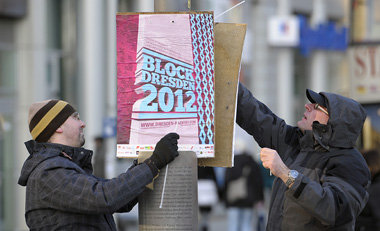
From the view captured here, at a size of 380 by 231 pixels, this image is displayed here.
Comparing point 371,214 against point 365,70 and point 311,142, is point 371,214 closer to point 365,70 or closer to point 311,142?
point 311,142

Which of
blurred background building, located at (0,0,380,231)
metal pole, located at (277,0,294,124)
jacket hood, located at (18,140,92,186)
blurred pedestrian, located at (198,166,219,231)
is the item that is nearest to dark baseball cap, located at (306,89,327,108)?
jacket hood, located at (18,140,92,186)

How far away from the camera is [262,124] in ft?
14.7

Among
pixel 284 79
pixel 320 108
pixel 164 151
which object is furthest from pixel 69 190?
pixel 284 79

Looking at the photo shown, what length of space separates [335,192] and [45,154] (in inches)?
59.8

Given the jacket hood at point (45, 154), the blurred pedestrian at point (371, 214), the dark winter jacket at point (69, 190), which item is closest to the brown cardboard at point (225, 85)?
the dark winter jacket at point (69, 190)

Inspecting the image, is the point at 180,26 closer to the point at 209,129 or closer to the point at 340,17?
the point at 209,129

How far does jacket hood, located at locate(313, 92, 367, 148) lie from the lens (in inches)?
157

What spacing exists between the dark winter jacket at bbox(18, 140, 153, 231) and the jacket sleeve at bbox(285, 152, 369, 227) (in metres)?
0.78

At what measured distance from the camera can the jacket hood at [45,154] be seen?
387 centimetres

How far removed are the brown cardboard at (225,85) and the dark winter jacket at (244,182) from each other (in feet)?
23.5

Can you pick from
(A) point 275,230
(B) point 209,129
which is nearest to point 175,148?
(B) point 209,129

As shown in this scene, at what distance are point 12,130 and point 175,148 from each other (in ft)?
32.5

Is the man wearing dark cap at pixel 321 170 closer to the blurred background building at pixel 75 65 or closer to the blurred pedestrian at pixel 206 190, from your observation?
the blurred background building at pixel 75 65

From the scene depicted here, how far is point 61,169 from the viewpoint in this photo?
3764 mm
